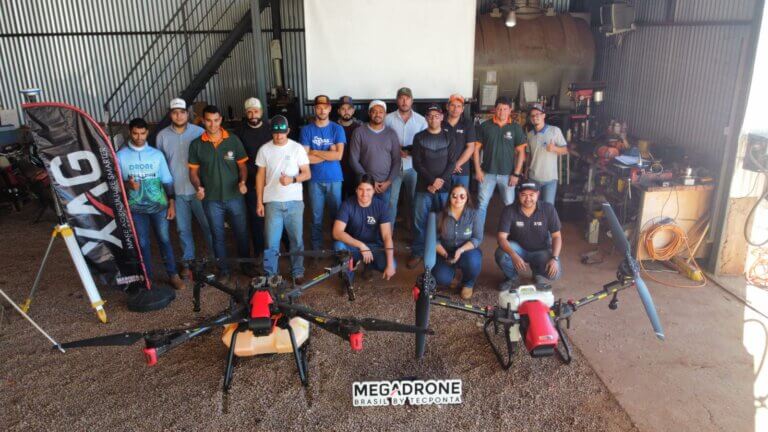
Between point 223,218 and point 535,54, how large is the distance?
6.97 meters

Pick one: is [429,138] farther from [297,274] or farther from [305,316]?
[305,316]

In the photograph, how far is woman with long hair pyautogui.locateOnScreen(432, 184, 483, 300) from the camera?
5.30 m

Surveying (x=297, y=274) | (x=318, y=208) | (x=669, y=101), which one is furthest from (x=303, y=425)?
(x=669, y=101)

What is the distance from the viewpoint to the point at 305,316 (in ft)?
11.4

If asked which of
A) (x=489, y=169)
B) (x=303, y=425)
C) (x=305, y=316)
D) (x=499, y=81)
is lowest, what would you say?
(x=303, y=425)

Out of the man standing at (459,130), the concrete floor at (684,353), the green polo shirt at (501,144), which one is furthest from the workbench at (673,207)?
the man standing at (459,130)

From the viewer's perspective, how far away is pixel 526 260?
5484 mm

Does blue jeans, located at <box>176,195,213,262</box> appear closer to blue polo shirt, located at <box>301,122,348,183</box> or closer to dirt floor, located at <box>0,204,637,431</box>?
dirt floor, located at <box>0,204,637,431</box>

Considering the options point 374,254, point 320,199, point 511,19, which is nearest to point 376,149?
point 320,199

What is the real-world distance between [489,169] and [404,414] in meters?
3.58

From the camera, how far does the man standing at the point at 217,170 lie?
520cm

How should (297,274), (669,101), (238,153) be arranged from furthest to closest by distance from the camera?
1. (669,101)
2. (297,274)
3. (238,153)

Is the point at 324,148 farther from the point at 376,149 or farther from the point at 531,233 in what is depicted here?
the point at 531,233

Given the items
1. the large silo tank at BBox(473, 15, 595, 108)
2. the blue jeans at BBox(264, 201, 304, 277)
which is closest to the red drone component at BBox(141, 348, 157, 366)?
the blue jeans at BBox(264, 201, 304, 277)
